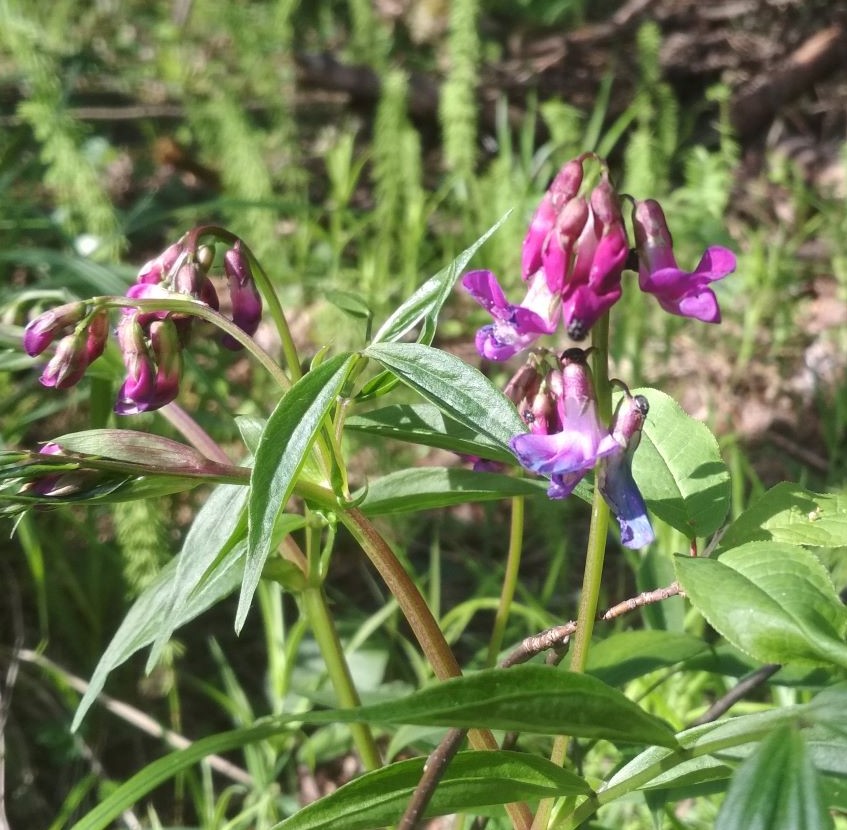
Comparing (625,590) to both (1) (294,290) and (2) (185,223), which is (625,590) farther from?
(2) (185,223)

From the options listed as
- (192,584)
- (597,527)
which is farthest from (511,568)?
(192,584)

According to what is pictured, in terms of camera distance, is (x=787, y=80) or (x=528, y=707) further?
(x=787, y=80)

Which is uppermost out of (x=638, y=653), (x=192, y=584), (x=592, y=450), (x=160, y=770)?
(x=592, y=450)

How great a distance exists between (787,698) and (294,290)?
6.32 feet

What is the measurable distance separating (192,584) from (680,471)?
1.91 ft

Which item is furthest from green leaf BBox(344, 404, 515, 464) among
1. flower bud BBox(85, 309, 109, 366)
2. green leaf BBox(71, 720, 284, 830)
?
green leaf BBox(71, 720, 284, 830)

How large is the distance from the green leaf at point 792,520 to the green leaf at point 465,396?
292mm

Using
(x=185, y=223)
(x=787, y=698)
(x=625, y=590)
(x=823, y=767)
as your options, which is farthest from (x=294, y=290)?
(x=823, y=767)

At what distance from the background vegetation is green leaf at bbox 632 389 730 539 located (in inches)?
13.4

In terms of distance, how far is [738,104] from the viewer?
408 centimetres

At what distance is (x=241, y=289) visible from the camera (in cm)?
116

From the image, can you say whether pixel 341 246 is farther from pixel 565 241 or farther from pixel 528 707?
pixel 528 707

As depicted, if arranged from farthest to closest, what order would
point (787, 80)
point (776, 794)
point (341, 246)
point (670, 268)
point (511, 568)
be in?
point (787, 80), point (341, 246), point (511, 568), point (670, 268), point (776, 794)

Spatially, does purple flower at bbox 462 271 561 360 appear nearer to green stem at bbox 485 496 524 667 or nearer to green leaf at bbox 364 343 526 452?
green leaf at bbox 364 343 526 452
